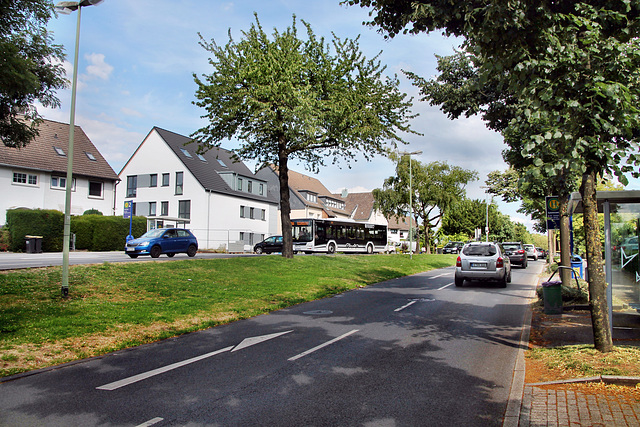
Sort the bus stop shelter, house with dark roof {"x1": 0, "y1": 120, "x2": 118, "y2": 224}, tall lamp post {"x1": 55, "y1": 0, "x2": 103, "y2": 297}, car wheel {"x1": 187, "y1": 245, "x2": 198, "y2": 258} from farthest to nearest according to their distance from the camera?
1. house with dark roof {"x1": 0, "y1": 120, "x2": 118, "y2": 224}
2. car wheel {"x1": 187, "y1": 245, "x2": 198, "y2": 258}
3. tall lamp post {"x1": 55, "y1": 0, "x2": 103, "y2": 297}
4. the bus stop shelter

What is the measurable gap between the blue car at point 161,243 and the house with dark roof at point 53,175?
11.7 meters

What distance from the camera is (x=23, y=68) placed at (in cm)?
903

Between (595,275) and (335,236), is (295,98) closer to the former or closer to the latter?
(595,275)

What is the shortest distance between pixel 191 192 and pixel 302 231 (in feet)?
41.1

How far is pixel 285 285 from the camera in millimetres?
16188

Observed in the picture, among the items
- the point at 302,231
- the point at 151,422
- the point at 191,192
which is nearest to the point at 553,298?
the point at 151,422

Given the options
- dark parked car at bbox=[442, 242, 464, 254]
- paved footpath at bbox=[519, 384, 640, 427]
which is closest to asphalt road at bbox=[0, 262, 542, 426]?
paved footpath at bbox=[519, 384, 640, 427]

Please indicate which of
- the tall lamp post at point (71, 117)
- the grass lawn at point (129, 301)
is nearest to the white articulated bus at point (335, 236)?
the grass lawn at point (129, 301)

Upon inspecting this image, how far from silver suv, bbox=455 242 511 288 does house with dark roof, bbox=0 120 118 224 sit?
27265 millimetres

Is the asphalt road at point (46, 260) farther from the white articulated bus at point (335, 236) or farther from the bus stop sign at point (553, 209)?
the white articulated bus at point (335, 236)

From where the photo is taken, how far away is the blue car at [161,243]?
76.3 feet

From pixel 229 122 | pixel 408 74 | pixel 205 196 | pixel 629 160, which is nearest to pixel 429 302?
pixel 408 74

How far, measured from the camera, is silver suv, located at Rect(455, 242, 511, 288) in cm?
1759

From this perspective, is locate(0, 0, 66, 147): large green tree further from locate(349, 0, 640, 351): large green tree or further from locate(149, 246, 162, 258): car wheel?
locate(149, 246, 162, 258): car wheel
